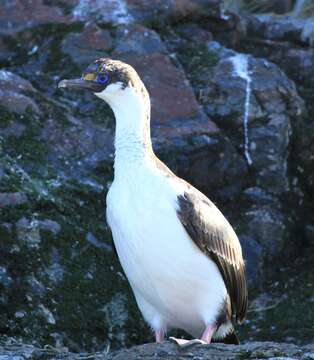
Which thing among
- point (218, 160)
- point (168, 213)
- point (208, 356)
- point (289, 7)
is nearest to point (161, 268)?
point (168, 213)

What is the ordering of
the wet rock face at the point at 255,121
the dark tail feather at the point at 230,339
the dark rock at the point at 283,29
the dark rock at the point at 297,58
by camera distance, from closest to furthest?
the dark tail feather at the point at 230,339
the wet rock face at the point at 255,121
the dark rock at the point at 297,58
the dark rock at the point at 283,29

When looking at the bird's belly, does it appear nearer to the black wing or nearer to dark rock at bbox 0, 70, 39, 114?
the black wing

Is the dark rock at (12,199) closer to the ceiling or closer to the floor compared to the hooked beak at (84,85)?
closer to the floor

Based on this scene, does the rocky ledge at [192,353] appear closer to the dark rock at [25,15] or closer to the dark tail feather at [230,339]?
the dark tail feather at [230,339]

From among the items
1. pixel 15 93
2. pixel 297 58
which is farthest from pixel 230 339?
pixel 297 58

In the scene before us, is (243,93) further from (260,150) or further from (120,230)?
(120,230)

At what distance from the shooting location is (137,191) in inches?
274

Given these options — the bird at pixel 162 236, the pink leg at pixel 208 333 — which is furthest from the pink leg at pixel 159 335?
the pink leg at pixel 208 333

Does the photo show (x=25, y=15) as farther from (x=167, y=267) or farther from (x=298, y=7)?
(x=167, y=267)

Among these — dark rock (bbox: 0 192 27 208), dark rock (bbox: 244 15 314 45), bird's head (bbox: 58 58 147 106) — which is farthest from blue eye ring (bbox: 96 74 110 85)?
dark rock (bbox: 244 15 314 45)

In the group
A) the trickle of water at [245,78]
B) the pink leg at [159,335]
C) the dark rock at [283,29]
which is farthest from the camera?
the dark rock at [283,29]

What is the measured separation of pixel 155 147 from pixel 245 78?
136 centimetres

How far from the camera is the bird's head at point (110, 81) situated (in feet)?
24.4

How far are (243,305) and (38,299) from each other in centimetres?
152
